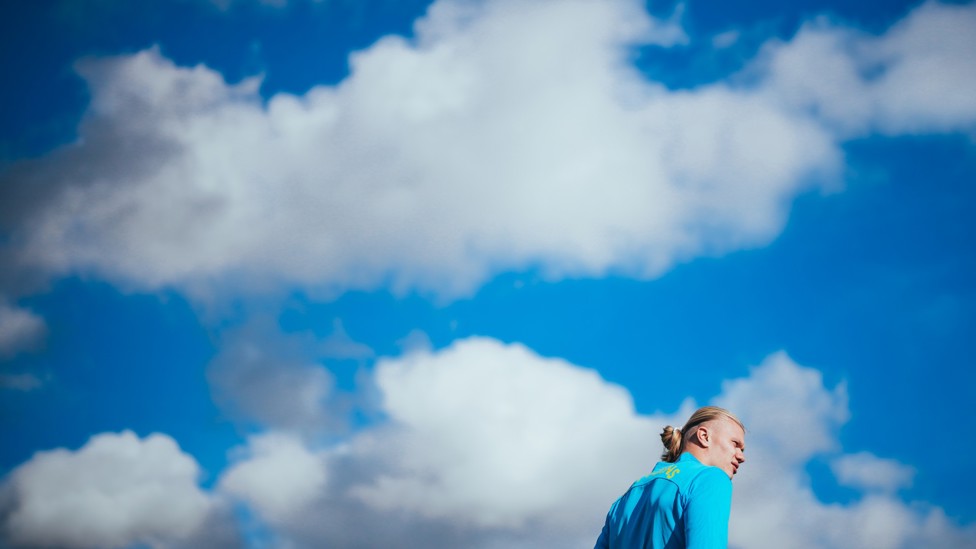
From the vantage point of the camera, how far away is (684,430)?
7410mm


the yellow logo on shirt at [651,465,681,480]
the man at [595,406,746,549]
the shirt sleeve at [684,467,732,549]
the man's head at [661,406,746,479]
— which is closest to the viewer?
the shirt sleeve at [684,467,732,549]

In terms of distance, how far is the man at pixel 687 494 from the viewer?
20.2 ft

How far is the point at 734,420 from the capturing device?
23.6 ft

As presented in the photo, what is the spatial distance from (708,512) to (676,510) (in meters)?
0.32

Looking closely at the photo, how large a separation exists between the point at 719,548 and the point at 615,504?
144cm

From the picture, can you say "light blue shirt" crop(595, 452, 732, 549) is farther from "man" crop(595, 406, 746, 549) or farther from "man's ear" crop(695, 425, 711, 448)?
"man's ear" crop(695, 425, 711, 448)

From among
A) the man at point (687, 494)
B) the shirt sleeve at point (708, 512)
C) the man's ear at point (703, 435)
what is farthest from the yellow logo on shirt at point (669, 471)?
the man's ear at point (703, 435)

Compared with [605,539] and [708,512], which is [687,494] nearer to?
[708,512]

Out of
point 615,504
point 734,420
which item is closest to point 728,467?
point 734,420

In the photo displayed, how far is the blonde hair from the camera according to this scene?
7219mm

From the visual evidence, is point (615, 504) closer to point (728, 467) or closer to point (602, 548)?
point (602, 548)

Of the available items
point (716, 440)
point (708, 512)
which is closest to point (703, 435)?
point (716, 440)

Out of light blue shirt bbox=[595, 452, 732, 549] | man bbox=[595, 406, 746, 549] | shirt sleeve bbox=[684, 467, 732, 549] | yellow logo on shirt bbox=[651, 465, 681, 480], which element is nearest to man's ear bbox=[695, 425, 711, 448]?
man bbox=[595, 406, 746, 549]

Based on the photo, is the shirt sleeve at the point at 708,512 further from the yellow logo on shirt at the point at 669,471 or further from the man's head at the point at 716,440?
the man's head at the point at 716,440
